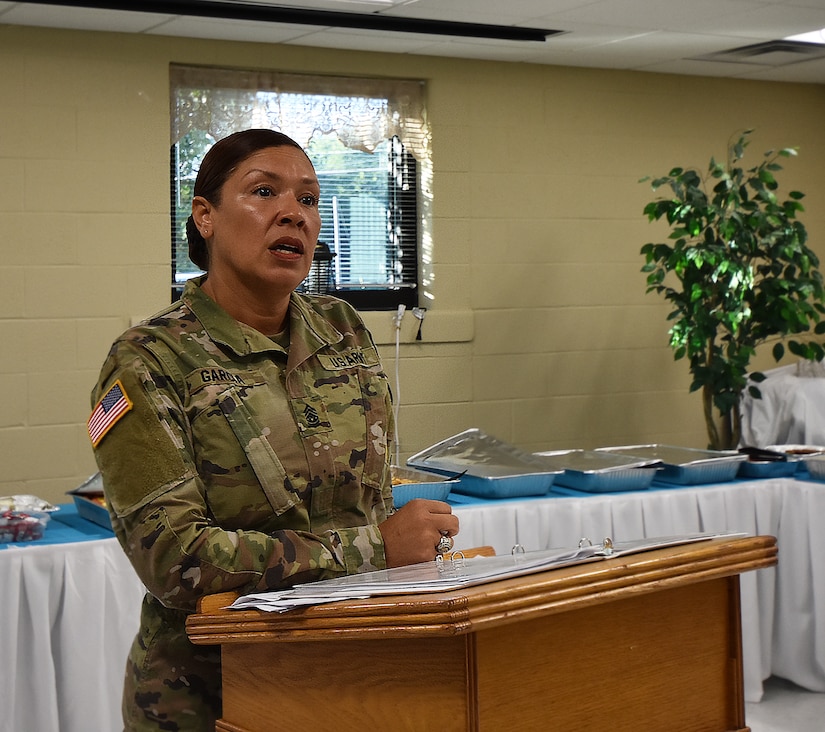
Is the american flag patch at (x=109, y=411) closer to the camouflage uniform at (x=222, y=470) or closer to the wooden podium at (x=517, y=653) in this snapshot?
the camouflage uniform at (x=222, y=470)

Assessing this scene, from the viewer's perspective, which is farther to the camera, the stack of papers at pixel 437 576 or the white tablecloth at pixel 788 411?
the white tablecloth at pixel 788 411

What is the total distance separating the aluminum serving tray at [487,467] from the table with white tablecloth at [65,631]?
1.09 m

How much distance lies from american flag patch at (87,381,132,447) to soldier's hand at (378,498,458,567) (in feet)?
1.12

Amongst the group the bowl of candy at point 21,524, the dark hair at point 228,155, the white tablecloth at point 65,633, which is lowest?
the white tablecloth at point 65,633

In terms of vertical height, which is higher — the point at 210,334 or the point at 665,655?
the point at 210,334

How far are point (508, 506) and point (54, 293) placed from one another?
75.6 inches

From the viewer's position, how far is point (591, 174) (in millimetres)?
5207

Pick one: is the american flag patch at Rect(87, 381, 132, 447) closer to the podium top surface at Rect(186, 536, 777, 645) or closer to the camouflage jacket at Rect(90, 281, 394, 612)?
the camouflage jacket at Rect(90, 281, 394, 612)

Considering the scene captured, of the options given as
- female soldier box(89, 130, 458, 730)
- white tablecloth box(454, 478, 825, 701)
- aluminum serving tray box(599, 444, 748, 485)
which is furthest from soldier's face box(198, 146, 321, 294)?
aluminum serving tray box(599, 444, 748, 485)

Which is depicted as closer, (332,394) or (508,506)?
(332,394)

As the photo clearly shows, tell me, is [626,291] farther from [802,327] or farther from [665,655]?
[665,655]

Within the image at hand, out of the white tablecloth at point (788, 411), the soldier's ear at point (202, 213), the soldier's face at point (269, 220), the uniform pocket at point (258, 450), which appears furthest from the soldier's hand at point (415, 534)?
the white tablecloth at point (788, 411)

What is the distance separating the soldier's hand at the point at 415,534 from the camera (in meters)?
1.32

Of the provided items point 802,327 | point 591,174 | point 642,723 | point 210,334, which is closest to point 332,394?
point 210,334
